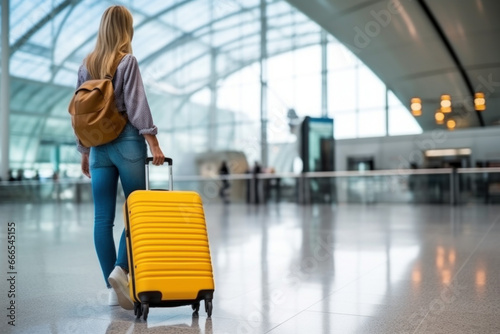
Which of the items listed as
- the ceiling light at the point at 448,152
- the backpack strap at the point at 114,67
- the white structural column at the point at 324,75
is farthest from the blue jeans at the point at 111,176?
the white structural column at the point at 324,75

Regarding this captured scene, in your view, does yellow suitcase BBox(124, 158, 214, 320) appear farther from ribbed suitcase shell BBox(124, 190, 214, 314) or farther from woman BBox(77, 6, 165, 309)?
woman BBox(77, 6, 165, 309)

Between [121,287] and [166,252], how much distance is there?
13.6 inches

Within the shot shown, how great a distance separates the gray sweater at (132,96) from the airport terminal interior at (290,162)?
1.76 ft

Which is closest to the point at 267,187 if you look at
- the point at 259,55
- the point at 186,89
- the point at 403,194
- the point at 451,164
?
the point at 403,194

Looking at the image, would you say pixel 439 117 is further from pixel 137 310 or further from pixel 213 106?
pixel 137 310

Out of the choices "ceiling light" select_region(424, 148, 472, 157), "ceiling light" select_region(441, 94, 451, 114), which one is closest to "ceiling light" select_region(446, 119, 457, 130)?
"ceiling light" select_region(441, 94, 451, 114)

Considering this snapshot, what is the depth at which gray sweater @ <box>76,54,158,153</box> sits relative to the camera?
9.44 ft

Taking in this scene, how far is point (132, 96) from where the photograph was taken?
2893mm

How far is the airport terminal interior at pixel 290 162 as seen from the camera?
3.07 metres

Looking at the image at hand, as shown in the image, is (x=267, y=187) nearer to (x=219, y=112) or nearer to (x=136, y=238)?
(x=219, y=112)

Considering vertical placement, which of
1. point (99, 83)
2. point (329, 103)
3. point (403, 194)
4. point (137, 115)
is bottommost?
point (403, 194)

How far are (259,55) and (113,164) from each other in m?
25.8

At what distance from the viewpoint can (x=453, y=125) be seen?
2111 centimetres

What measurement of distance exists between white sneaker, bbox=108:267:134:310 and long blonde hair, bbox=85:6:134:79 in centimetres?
112
